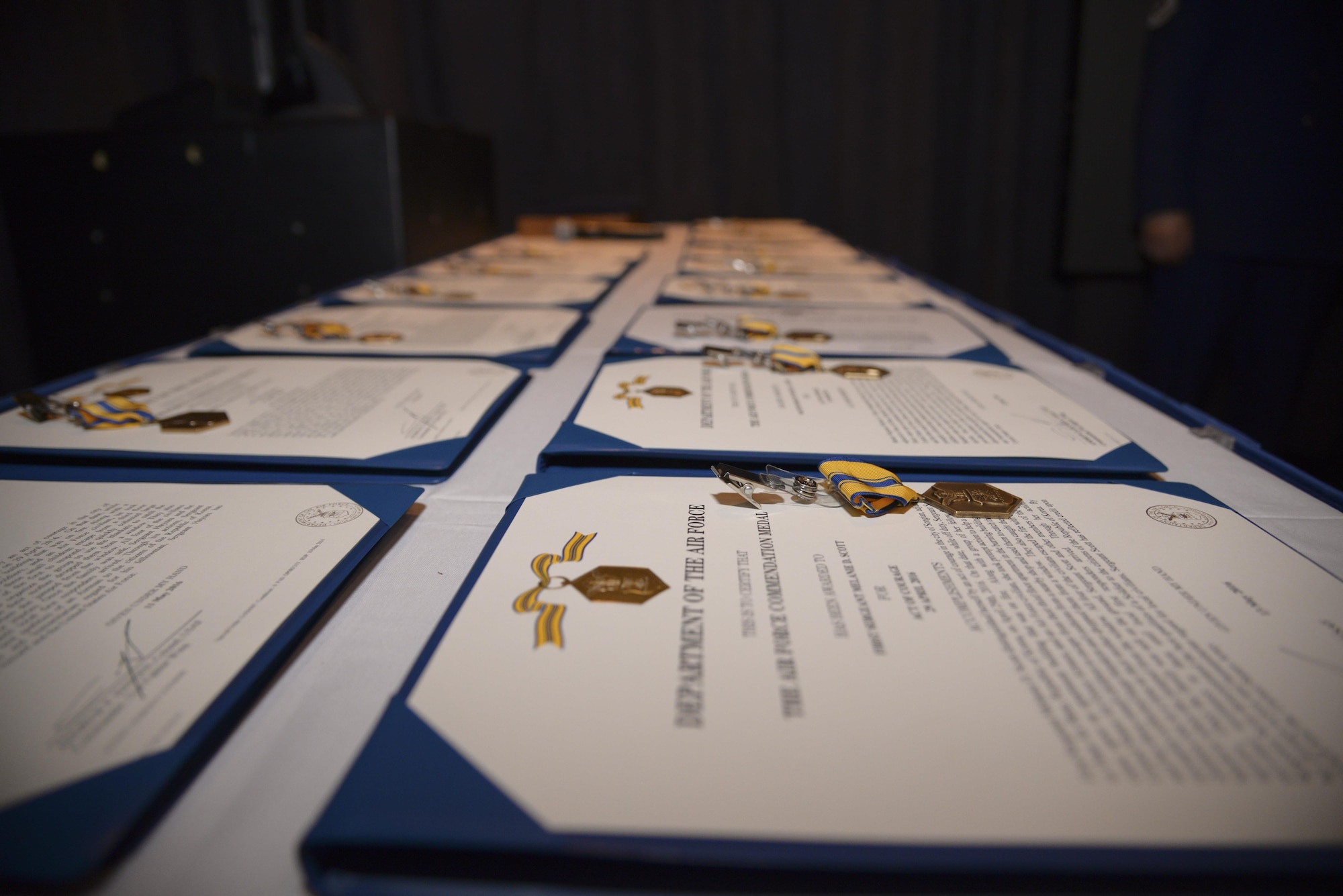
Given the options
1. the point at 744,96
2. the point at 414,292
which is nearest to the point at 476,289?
the point at 414,292

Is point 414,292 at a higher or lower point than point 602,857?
higher

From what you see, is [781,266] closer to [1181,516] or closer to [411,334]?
[411,334]

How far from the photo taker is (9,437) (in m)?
0.54

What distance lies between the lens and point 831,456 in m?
0.50

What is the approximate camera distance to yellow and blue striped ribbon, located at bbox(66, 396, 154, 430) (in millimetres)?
556

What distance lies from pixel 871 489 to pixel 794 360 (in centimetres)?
31

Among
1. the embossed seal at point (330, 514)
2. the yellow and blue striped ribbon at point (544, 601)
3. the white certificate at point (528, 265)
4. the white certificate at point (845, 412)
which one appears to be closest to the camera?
the yellow and blue striped ribbon at point (544, 601)

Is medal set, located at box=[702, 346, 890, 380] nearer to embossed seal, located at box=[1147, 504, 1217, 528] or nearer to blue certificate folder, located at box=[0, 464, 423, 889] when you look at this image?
embossed seal, located at box=[1147, 504, 1217, 528]

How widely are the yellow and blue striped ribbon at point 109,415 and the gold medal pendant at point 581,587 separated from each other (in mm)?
388

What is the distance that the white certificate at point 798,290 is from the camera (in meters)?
1.11

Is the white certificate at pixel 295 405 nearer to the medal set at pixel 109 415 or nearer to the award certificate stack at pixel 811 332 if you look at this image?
the medal set at pixel 109 415

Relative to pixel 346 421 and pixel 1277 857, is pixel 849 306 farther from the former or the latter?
pixel 1277 857

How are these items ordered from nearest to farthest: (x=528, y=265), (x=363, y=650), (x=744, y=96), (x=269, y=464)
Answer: (x=363, y=650) → (x=269, y=464) → (x=528, y=265) → (x=744, y=96)

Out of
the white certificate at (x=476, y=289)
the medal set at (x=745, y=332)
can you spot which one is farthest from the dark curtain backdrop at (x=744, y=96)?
the medal set at (x=745, y=332)
